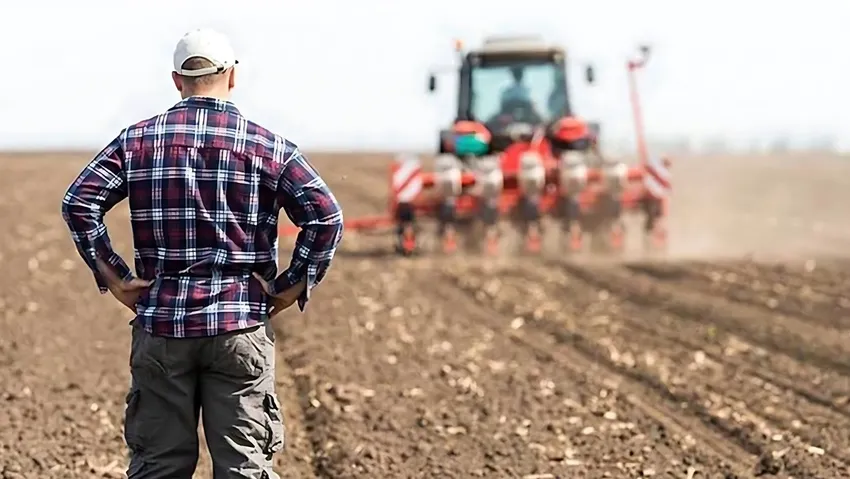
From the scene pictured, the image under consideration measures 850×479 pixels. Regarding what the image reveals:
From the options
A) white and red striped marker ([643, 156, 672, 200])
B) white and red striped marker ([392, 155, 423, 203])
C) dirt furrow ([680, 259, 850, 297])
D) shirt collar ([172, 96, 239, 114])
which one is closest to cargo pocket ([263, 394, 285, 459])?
shirt collar ([172, 96, 239, 114])

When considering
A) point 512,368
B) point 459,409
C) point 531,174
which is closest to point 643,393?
point 512,368

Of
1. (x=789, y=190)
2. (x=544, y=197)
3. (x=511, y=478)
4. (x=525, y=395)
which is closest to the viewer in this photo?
(x=511, y=478)

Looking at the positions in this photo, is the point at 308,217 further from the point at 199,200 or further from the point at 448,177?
the point at 448,177

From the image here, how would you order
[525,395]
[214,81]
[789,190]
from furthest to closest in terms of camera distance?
1. [789,190]
2. [525,395]
3. [214,81]

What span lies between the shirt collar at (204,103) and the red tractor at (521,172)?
33.3ft

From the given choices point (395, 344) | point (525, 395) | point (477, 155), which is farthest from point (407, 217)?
point (525, 395)

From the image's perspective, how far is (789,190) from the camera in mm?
26828

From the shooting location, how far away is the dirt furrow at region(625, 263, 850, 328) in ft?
33.0

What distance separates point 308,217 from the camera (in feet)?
11.7

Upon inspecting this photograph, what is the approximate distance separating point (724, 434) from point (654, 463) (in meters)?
0.73

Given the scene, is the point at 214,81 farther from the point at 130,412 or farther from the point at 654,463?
the point at 654,463

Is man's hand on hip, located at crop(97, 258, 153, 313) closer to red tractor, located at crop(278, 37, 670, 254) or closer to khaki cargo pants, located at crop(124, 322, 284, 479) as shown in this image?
khaki cargo pants, located at crop(124, 322, 284, 479)

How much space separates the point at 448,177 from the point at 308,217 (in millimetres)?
10216

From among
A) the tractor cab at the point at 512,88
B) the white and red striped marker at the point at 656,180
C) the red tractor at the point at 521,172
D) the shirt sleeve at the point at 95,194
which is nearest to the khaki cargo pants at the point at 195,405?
the shirt sleeve at the point at 95,194
